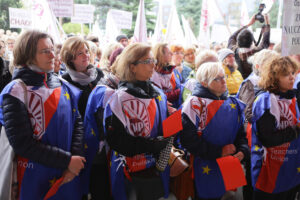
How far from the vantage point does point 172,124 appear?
236 cm

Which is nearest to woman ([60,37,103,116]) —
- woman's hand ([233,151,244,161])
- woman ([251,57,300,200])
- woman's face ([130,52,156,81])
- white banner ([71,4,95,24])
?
woman's face ([130,52,156,81])

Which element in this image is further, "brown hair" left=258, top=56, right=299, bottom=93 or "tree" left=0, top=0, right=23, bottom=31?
"tree" left=0, top=0, right=23, bottom=31

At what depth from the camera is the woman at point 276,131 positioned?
109 inches

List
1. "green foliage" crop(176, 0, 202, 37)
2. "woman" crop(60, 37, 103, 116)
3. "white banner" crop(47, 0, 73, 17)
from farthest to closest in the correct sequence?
"green foliage" crop(176, 0, 202, 37)
"white banner" crop(47, 0, 73, 17)
"woman" crop(60, 37, 103, 116)

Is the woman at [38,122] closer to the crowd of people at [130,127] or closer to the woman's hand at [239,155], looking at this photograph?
the crowd of people at [130,127]

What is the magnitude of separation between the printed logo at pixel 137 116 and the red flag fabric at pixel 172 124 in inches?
6.7

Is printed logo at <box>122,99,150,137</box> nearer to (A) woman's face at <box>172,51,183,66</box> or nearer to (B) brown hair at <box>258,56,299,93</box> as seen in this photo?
(B) brown hair at <box>258,56,299,93</box>

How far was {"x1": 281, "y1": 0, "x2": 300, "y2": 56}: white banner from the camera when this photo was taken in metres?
2.37

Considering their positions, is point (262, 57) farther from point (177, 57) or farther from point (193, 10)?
point (193, 10)

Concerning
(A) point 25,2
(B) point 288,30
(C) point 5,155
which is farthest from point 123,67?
(A) point 25,2

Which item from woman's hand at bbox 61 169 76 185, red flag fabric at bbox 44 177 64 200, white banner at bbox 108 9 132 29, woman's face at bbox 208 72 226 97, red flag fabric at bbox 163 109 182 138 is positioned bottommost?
red flag fabric at bbox 44 177 64 200

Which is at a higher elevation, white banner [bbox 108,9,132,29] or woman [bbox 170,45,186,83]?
white banner [bbox 108,9,132,29]

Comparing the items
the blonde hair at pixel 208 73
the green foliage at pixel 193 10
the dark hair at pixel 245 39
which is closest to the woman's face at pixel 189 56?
the dark hair at pixel 245 39

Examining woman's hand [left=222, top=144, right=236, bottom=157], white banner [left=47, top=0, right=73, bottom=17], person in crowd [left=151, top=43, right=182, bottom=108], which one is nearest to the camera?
woman's hand [left=222, top=144, right=236, bottom=157]
